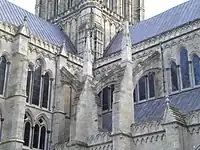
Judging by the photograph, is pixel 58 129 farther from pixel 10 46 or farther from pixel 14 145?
pixel 10 46

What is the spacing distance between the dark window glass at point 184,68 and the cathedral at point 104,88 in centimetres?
8

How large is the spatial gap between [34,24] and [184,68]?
48.8 feet

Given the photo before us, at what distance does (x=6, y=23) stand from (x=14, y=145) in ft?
31.7

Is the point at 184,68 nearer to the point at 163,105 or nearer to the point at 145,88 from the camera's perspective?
the point at 145,88

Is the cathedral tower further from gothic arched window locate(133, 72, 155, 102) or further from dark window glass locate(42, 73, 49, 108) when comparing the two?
gothic arched window locate(133, 72, 155, 102)

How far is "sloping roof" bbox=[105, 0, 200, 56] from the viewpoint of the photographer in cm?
3384

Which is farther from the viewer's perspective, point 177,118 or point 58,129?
point 58,129

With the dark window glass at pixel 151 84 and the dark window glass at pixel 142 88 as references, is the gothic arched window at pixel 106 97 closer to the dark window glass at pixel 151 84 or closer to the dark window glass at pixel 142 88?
the dark window glass at pixel 142 88

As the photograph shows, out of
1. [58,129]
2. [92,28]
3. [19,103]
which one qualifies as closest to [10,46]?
[19,103]

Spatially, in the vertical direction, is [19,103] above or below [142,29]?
below

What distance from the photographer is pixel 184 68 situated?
101 ft

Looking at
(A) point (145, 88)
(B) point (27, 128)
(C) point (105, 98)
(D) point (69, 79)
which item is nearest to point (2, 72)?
(B) point (27, 128)

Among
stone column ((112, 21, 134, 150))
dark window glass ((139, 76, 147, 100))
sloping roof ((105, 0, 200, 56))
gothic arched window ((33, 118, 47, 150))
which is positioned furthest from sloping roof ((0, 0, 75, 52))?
stone column ((112, 21, 134, 150))

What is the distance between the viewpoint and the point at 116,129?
25875 mm
